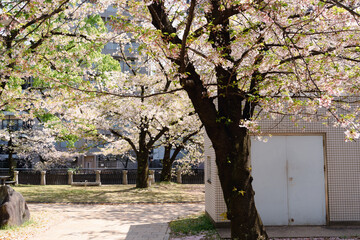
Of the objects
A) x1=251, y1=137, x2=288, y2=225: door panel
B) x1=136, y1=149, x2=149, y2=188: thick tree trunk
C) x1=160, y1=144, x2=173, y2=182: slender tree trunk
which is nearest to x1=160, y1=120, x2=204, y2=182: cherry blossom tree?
x1=160, y1=144, x2=173, y2=182: slender tree trunk

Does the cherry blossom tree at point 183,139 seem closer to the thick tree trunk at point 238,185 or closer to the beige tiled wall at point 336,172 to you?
the beige tiled wall at point 336,172

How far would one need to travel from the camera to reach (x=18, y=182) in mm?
27609

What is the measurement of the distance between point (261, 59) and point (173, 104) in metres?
11.5

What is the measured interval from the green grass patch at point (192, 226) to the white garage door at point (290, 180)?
1.54 meters

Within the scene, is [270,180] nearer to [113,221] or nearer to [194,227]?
[194,227]

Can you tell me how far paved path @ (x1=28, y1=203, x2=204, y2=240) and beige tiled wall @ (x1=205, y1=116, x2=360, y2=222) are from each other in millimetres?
2124

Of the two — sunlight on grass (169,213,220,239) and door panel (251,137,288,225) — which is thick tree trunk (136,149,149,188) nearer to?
sunlight on grass (169,213,220,239)

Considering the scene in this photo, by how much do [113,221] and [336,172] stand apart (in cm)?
694

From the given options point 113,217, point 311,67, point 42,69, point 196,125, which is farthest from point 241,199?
point 196,125

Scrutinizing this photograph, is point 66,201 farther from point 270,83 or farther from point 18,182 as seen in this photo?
point 18,182

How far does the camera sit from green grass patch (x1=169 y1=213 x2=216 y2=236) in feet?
30.2

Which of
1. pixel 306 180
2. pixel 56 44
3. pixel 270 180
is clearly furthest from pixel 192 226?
pixel 56 44

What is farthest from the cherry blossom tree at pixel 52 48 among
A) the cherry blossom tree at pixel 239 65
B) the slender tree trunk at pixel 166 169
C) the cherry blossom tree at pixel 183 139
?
the slender tree trunk at pixel 166 169

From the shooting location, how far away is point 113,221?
10.9 m
